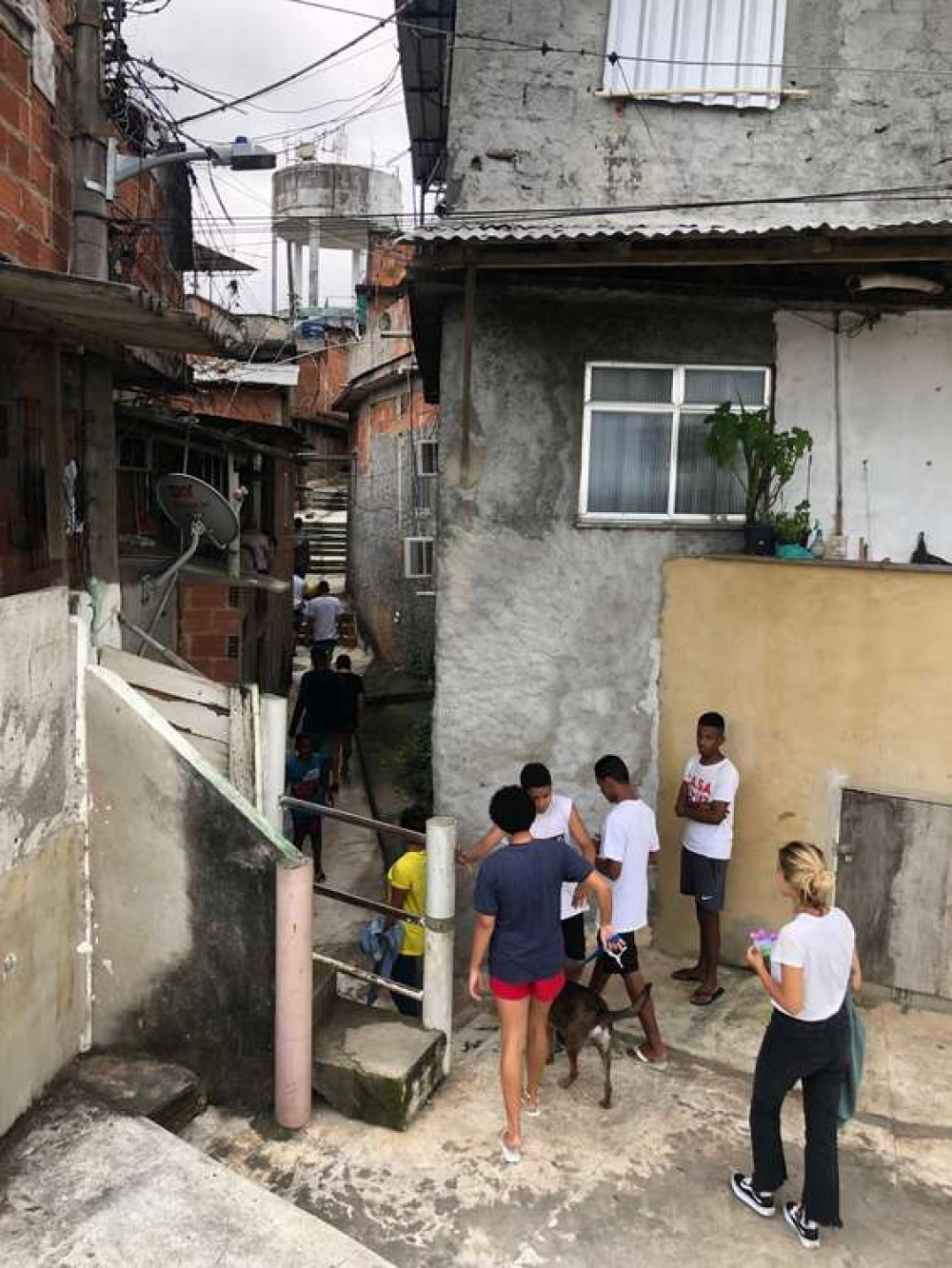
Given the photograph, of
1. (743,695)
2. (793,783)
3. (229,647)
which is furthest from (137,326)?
(229,647)

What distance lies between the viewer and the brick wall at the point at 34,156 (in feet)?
17.5

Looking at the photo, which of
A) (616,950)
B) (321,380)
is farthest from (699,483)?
(321,380)

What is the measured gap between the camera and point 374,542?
65.4ft

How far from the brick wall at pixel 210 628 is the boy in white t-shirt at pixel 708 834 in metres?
5.71

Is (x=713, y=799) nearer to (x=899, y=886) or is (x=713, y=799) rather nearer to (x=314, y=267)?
(x=899, y=886)

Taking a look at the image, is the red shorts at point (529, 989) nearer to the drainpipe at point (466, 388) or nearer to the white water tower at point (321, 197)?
the drainpipe at point (466, 388)

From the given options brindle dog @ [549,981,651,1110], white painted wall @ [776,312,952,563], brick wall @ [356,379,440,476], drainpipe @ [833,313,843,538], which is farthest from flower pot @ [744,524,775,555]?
brick wall @ [356,379,440,476]

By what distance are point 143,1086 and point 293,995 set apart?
92cm

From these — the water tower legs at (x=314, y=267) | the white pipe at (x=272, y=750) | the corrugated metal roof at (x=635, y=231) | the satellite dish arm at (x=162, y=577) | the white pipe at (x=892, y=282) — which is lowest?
the white pipe at (x=272, y=750)

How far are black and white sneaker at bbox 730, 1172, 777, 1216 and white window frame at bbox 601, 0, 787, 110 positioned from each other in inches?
270

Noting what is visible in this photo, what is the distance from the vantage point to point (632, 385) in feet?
21.9

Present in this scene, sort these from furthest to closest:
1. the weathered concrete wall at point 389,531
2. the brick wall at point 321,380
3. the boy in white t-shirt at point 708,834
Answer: the brick wall at point 321,380
the weathered concrete wall at point 389,531
the boy in white t-shirt at point 708,834

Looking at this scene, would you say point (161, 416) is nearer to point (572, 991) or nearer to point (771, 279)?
point (771, 279)

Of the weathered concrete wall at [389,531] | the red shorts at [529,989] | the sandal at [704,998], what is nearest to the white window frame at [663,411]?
the sandal at [704,998]
